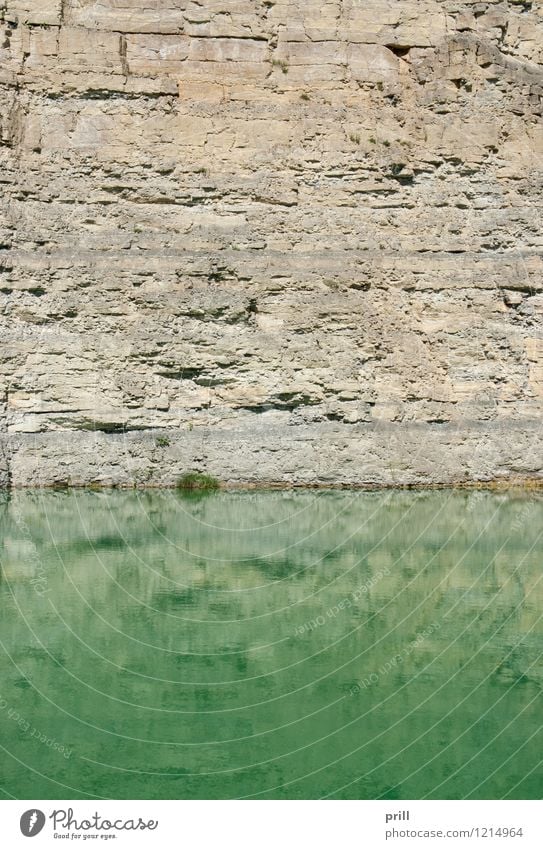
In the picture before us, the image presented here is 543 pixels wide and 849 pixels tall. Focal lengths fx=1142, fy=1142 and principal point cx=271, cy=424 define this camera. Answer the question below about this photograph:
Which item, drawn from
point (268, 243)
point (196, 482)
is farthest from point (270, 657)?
point (268, 243)

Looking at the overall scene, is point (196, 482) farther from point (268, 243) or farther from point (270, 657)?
point (270, 657)

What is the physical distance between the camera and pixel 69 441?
14.2 meters

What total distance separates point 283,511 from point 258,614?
464cm

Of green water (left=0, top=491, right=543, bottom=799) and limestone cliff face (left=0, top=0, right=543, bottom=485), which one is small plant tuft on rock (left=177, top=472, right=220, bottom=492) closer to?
limestone cliff face (left=0, top=0, right=543, bottom=485)

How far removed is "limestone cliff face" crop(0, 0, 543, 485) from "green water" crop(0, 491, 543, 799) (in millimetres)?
2412

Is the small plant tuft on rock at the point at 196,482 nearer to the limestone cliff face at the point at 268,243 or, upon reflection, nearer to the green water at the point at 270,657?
the limestone cliff face at the point at 268,243

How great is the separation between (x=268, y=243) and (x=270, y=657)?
866cm

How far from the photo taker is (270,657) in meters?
6.84

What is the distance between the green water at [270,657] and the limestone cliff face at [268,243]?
241cm

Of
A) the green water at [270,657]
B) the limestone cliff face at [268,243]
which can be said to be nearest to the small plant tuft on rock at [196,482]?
the limestone cliff face at [268,243]

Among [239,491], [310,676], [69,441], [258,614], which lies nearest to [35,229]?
[69,441]

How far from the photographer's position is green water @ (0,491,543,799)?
5027 millimetres

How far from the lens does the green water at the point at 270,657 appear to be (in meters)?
5.03

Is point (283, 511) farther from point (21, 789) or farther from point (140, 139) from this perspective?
point (21, 789)
